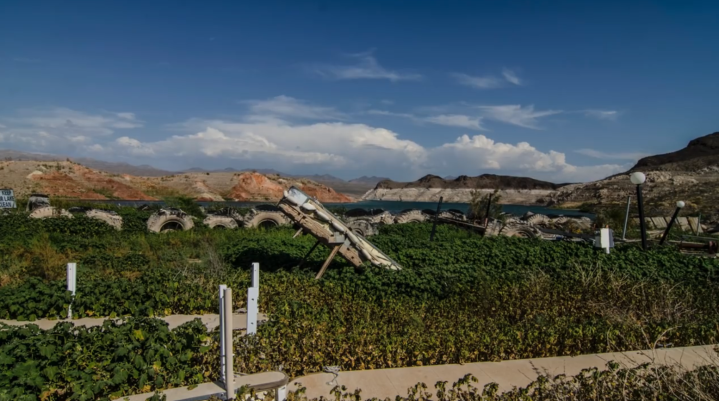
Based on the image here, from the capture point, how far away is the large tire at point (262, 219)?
2019 centimetres

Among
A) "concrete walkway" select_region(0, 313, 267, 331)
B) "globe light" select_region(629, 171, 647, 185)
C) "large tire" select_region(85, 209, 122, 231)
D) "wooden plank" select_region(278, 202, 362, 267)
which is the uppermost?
"globe light" select_region(629, 171, 647, 185)

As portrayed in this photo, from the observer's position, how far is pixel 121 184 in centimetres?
6506

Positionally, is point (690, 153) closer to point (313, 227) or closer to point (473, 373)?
point (313, 227)

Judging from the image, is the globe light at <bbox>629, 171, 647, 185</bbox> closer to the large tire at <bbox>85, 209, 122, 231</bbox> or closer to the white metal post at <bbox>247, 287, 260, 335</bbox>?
the white metal post at <bbox>247, 287, 260, 335</bbox>

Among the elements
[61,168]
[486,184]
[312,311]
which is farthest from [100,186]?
[486,184]

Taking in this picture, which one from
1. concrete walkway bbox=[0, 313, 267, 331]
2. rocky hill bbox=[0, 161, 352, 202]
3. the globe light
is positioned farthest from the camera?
rocky hill bbox=[0, 161, 352, 202]

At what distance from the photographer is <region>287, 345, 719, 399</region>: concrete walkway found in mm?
4906

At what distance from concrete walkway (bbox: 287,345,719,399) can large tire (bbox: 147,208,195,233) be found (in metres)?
14.8

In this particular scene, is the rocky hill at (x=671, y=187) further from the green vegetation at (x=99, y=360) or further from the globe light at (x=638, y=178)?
the green vegetation at (x=99, y=360)

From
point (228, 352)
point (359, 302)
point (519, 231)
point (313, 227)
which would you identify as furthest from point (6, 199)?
point (519, 231)

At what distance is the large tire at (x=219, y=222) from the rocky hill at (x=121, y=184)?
29622mm

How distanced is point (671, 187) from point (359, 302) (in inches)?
2566

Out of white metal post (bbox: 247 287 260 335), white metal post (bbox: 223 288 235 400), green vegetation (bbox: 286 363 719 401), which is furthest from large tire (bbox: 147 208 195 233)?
green vegetation (bbox: 286 363 719 401)

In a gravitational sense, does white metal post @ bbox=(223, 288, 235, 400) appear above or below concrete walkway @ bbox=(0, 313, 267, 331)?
above
